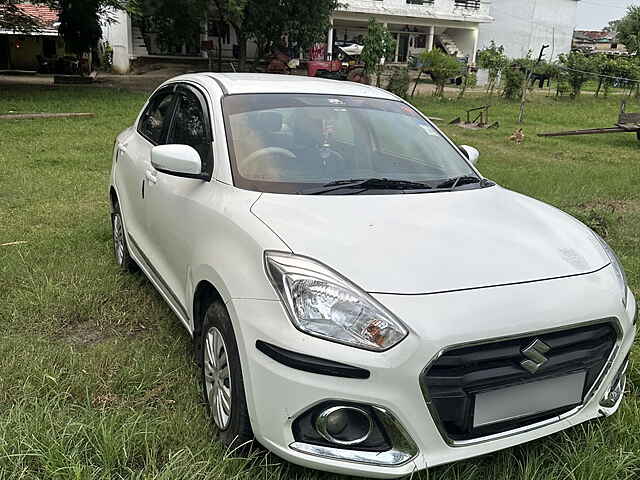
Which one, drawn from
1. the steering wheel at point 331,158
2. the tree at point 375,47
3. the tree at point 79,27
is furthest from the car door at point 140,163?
the tree at point 79,27

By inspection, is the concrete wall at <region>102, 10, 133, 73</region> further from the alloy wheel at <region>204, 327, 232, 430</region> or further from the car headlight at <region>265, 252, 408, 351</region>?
the car headlight at <region>265, 252, 408, 351</region>

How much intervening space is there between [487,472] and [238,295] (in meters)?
1.20

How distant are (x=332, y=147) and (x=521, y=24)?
4084cm

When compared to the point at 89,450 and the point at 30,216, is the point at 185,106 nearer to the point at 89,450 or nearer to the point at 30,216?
the point at 89,450

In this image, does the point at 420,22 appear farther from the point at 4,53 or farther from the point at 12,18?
the point at 12,18

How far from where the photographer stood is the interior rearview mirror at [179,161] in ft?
9.20

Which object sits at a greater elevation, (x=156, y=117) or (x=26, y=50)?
(x=26, y=50)

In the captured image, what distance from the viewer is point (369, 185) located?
293 cm

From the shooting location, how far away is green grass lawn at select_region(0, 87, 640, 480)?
226 centimetres

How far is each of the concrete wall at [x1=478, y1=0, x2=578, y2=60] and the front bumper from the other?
134 feet

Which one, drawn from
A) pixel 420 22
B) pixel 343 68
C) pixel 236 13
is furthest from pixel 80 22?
pixel 420 22

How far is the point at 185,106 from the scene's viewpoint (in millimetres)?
3539

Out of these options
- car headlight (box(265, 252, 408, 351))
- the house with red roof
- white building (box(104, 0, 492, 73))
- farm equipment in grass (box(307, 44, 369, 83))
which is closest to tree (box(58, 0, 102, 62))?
white building (box(104, 0, 492, 73))

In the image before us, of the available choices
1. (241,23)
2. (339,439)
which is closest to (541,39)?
(241,23)
